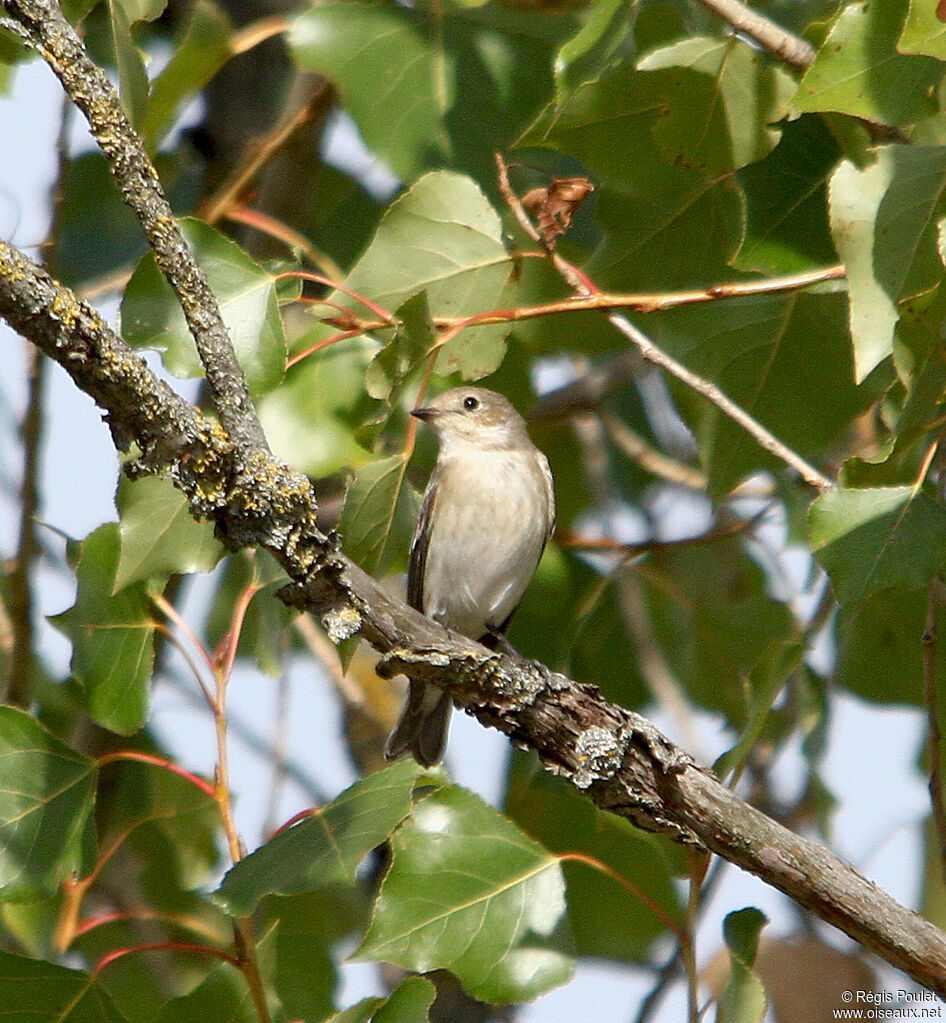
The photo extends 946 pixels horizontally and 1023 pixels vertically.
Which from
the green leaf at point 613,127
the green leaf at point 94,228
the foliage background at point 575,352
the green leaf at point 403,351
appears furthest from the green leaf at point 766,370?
the green leaf at point 94,228

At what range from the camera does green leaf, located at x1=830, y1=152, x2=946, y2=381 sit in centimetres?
273

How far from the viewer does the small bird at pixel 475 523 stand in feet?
17.6

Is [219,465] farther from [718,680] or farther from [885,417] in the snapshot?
[718,680]

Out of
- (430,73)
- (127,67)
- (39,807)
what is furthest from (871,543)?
(430,73)

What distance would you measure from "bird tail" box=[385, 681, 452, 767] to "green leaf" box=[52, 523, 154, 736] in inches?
66.5

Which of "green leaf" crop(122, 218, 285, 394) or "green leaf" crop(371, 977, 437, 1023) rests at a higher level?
"green leaf" crop(122, 218, 285, 394)

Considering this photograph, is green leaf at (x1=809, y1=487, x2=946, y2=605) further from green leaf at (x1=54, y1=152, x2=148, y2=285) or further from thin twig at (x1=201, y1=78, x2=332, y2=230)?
green leaf at (x1=54, y1=152, x2=148, y2=285)

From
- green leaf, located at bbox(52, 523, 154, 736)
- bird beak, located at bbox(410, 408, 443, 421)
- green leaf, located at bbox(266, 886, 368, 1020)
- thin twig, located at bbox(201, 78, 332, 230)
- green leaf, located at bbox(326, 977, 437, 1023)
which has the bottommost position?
green leaf, located at bbox(266, 886, 368, 1020)

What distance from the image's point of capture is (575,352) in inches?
167

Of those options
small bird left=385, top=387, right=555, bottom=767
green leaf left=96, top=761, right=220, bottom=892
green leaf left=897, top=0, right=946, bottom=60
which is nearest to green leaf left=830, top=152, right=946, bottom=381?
green leaf left=897, top=0, right=946, bottom=60

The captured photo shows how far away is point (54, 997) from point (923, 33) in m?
2.80

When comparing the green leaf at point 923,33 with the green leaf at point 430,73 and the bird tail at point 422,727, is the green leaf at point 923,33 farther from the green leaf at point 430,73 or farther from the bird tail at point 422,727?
the bird tail at point 422,727

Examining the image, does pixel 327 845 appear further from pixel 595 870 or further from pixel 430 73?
pixel 430 73

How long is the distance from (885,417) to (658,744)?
111cm
